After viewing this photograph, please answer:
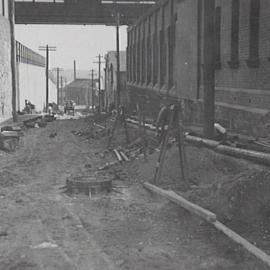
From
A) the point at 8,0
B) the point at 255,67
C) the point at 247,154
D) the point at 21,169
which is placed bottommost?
the point at 21,169

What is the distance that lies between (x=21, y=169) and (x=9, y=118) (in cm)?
2002

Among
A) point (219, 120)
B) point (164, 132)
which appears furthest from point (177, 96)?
point (164, 132)

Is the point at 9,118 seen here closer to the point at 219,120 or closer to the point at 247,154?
the point at 219,120

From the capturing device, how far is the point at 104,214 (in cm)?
877

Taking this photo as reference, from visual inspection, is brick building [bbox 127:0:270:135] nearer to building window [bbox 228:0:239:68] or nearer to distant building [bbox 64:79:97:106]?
building window [bbox 228:0:239:68]

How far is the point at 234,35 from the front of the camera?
15867 millimetres

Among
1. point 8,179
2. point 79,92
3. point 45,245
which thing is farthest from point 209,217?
point 79,92

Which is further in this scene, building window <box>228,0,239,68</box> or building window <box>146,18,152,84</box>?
building window <box>146,18,152,84</box>

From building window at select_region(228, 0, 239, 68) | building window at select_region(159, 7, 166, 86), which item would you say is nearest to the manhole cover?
building window at select_region(228, 0, 239, 68)

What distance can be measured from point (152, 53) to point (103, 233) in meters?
26.1

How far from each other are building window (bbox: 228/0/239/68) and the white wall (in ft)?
102

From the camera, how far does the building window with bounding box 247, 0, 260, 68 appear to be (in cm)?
1415

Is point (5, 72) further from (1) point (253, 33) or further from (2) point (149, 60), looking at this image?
(1) point (253, 33)

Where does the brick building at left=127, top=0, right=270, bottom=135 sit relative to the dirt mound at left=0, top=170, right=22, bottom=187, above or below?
above
